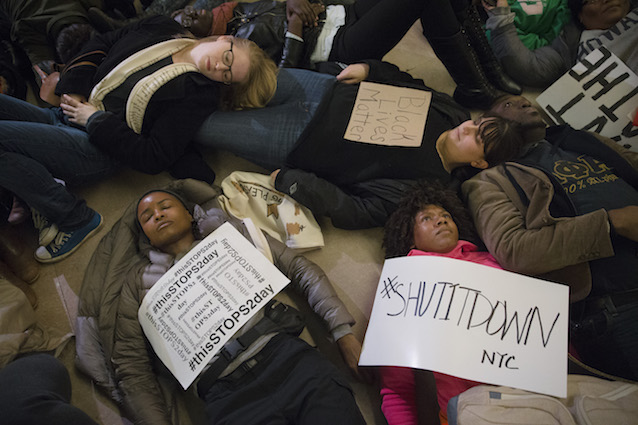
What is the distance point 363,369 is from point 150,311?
0.61 meters

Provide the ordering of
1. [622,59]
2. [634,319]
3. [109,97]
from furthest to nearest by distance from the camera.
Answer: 1. [622,59]
2. [109,97]
3. [634,319]

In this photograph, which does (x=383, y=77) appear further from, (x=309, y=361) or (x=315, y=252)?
(x=309, y=361)

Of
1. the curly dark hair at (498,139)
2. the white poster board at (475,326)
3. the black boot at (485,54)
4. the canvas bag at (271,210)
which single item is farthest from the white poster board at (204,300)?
the black boot at (485,54)

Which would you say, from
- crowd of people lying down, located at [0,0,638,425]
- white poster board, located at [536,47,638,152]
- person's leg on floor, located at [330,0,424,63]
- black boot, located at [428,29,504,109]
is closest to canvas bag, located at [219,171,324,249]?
crowd of people lying down, located at [0,0,638,425]

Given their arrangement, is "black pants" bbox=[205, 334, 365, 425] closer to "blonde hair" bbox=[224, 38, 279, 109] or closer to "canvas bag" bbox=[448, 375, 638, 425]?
"canvas bag" bbox=[448, 375, 638, 425]

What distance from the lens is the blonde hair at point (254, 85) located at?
128 centimetres

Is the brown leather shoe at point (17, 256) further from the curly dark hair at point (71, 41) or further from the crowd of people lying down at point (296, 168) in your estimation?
the curly dark hair at point (71, 41)

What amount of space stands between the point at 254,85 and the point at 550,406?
1219 millimetres

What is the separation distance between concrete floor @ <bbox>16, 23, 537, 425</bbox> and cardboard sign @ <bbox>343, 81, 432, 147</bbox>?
1.10 feet

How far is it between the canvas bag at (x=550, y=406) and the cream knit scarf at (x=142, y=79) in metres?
1.23

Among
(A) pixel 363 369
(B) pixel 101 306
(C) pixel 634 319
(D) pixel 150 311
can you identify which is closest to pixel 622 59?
(C) pixel 634 319

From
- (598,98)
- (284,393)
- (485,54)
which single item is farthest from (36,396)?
(598,98)

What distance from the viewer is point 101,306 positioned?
3.63 ft

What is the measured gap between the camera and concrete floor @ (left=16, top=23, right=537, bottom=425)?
111 centimetres
